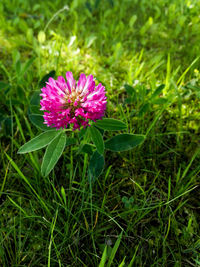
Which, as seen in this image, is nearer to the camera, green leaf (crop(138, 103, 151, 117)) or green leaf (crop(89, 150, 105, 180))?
Answer: green leaf (crop(89, 150, 105, 180))

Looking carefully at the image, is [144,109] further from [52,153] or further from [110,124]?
[52,153]

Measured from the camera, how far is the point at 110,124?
4.31ft

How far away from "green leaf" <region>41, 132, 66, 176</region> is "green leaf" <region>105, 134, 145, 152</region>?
287 millimetres

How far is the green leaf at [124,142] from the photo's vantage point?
→ 4.41 feet

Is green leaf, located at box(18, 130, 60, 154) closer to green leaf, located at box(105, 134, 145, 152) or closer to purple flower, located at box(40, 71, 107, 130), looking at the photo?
purple flower, located at box(40, 71, 107, 130)

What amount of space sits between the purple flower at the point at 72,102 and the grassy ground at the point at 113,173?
268 millimetres

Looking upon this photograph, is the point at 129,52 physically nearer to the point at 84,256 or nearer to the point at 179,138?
the point at 179,138

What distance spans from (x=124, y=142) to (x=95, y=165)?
8.2 inches

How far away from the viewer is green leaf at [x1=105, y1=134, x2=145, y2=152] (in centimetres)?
134

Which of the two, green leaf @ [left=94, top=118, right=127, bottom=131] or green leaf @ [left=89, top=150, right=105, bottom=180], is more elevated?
green leaf @ [left=94, top=118, right=127, bottom=131]

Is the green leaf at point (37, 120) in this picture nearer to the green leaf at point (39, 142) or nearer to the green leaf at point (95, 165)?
the green leaf at point (39, 142)

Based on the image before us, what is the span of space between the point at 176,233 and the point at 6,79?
1.79 m

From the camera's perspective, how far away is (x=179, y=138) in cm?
168

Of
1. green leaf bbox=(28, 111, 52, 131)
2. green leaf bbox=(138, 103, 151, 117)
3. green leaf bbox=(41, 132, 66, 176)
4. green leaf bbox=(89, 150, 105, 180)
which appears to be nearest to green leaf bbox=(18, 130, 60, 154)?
green leaf bbox=(41, 132, 66, 176)
